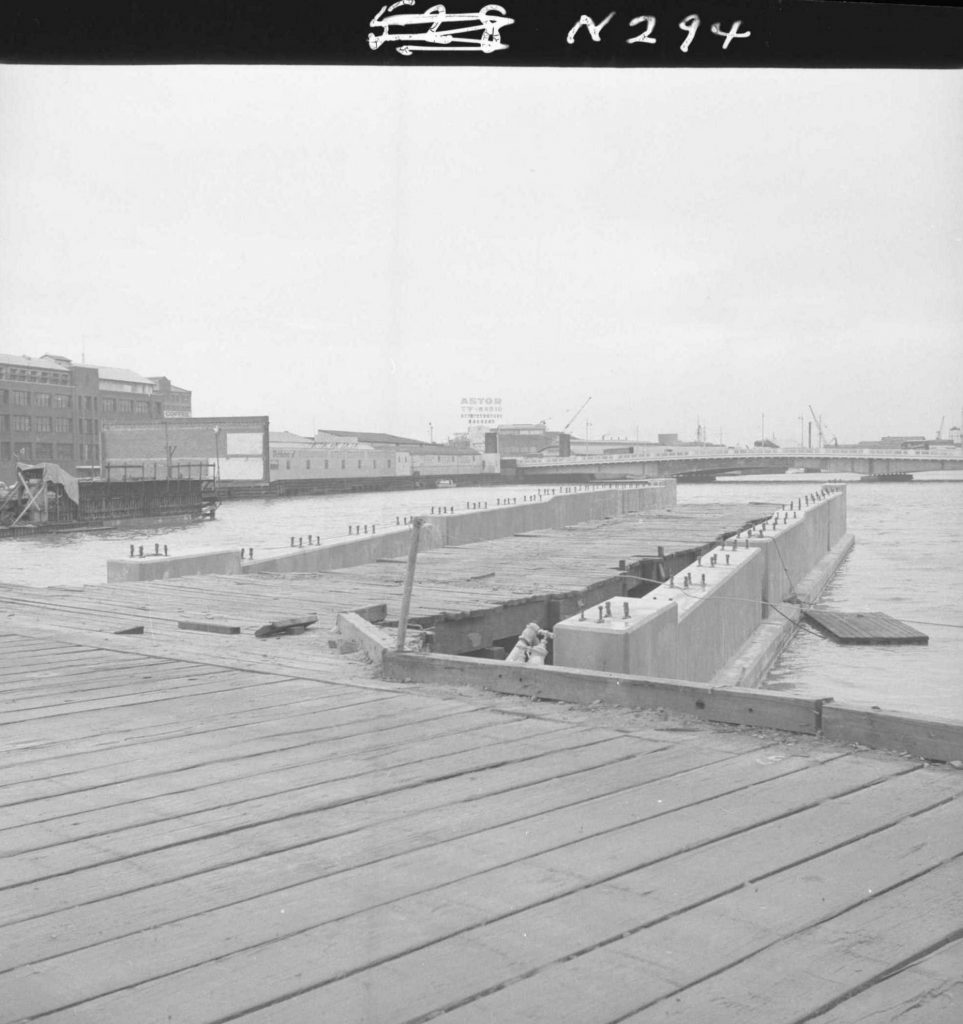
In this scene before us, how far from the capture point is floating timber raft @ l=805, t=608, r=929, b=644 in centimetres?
1889

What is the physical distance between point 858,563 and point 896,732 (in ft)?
102

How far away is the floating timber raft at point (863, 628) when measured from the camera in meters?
18.9

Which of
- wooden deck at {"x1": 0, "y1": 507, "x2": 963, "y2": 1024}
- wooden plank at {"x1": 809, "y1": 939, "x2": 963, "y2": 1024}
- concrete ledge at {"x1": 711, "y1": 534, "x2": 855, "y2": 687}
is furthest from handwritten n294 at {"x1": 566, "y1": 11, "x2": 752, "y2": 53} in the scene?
concrete ledge at {"x1": 711, "y1": 534, "x2": 855, "y2": 687}

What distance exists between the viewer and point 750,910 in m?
2.54

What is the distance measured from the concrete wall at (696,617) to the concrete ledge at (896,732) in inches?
127

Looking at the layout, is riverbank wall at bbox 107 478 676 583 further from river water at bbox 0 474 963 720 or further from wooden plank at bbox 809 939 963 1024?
wooden plank at bbox 809 939 963 1024

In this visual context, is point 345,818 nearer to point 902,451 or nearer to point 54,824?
point 54,824

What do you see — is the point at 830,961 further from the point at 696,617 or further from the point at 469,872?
the point at 696,617

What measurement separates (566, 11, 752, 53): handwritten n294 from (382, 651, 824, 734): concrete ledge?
238 centimetres

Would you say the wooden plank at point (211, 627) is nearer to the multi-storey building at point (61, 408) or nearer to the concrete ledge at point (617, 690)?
the concrete ledge at point (617, 690)

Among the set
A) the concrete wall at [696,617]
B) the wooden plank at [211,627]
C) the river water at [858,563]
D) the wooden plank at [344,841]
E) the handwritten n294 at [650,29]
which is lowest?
the river water at [858,563]

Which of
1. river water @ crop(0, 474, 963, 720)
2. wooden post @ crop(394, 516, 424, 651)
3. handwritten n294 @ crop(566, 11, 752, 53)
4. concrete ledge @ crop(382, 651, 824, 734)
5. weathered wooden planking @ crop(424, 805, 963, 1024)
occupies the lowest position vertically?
river water @ crop(0, 474, 963, 720)

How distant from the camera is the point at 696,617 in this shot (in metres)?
11.7

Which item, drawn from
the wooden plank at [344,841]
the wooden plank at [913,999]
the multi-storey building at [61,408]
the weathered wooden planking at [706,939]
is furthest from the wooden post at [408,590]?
the multi-storey building at [61,408]
